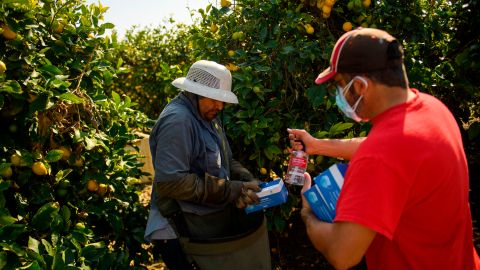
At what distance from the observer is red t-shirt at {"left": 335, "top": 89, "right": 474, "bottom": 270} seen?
112cm

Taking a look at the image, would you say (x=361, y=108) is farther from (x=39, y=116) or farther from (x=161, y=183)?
(x=39, y=116)

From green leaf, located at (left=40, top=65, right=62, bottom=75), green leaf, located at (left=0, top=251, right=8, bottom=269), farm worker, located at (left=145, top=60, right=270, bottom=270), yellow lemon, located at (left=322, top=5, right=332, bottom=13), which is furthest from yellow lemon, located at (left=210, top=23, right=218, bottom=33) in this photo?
green leaf, located at (left=0, top=251, right=8, bottom=269)

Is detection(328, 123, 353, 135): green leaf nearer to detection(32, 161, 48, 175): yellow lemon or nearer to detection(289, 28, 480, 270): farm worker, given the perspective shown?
detection(289, 28, 480, 270): farm worker

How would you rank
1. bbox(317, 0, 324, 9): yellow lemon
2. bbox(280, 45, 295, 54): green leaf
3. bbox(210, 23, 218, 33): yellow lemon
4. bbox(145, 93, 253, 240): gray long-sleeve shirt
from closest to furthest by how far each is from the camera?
bbox(145, 93, 253, 240): gray long-sleeve shirt → bbox(280, 45, 295, 54): green leaf → bbox(317, 0, 324, 9): yellow lemon → bbox(210, 23, 218, 33): yellow lemon

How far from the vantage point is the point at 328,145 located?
208 cm

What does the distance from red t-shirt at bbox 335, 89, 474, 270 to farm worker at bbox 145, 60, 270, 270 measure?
0.89 m

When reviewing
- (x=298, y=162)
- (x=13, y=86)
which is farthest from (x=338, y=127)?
(x=13, y=86)

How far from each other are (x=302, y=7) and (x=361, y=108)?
1846mm

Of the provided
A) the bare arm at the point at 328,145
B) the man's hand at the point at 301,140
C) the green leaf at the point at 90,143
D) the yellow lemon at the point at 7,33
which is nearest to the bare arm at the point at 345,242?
the bare arm at the point at 328,145

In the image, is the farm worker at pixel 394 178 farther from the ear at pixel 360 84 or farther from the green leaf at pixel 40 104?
the green leaf at pixel 40 104

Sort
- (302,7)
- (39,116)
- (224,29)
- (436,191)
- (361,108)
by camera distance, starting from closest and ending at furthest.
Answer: (436,191)
(361,108)
(39,116)
(302,7)
(224,29)

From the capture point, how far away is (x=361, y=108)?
53.4 inches

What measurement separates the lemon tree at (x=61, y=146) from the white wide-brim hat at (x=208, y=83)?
579 mm

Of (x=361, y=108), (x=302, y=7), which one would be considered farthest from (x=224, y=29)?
(x=361, y=108)
